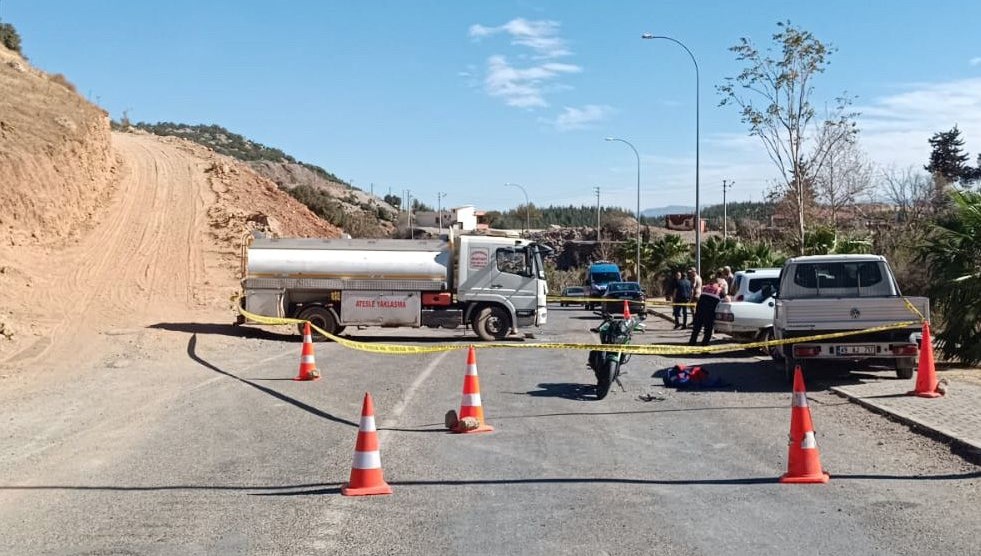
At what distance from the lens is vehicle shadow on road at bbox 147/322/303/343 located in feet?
76.5

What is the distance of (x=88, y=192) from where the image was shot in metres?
34.8

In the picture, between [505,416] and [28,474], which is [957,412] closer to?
[505,416]

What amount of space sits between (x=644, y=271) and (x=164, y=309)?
1704 inches

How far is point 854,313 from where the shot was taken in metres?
14.1

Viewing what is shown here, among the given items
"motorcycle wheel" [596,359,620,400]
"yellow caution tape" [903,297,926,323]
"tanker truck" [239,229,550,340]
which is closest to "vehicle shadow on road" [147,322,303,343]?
"tanker truck" [239,229,550,340]

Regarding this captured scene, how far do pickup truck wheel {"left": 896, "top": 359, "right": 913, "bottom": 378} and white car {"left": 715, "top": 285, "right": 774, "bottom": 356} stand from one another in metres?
5.06

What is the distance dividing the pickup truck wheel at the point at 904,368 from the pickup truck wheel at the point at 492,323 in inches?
441

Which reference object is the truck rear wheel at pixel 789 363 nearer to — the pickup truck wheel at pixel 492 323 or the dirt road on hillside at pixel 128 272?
the pickup truck wheel at pixel 492 323

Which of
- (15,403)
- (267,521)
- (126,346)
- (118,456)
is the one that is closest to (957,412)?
(267,521)

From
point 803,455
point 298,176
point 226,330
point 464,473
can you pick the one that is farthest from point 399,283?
point 298,176

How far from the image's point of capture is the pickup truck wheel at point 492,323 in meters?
24.0

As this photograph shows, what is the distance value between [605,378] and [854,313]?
4083 mm

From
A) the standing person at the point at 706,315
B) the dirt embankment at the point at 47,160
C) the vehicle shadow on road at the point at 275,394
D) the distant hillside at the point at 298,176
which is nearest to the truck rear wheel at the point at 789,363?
the standing person at the point at 706,315

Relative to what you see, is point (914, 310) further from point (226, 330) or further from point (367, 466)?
point (226, 330)
